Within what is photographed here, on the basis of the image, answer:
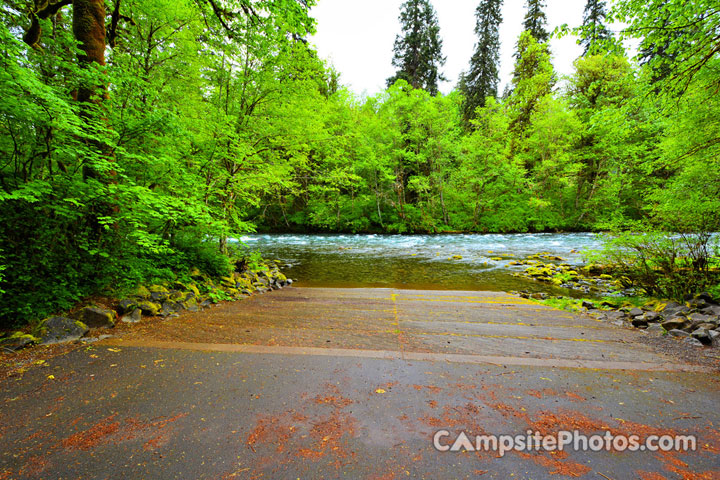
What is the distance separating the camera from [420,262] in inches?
510

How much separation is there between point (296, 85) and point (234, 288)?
5501 millimetres

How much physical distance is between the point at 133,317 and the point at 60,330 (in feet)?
2.63

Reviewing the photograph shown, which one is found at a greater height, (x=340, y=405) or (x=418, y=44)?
(x=418, y=44)

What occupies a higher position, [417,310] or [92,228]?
[92,228]

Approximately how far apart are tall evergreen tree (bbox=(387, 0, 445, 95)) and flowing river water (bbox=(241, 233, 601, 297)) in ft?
59.7

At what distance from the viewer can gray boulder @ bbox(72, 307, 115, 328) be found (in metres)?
3.46

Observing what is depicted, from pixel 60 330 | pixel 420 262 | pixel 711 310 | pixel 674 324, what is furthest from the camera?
pixel 420 262

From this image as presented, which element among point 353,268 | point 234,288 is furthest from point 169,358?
point 353,268

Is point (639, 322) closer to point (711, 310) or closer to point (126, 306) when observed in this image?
point (711, 310)

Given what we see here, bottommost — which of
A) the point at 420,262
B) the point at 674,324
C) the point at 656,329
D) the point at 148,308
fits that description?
the point at 420,262

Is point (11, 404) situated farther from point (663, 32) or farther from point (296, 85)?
point (663, 32)

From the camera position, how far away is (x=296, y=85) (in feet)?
23.6

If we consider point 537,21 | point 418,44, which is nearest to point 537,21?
point 537,21

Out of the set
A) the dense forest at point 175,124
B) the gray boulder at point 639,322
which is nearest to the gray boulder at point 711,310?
the gray boulder at point 639,322
